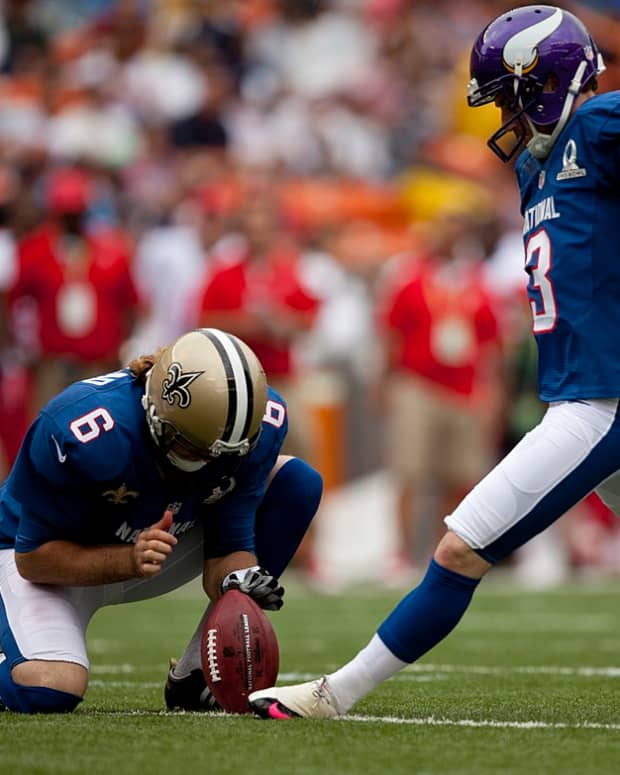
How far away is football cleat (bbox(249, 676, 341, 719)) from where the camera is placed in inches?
160

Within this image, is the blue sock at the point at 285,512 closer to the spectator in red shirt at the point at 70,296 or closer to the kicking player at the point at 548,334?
the kicking player at the point at 548,334

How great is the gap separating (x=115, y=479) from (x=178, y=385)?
30 centimetres

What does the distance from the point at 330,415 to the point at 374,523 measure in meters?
0.89

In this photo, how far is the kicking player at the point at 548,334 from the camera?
12.8ft

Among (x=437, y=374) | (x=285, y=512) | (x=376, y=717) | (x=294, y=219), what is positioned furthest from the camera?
(x=294, y=219)

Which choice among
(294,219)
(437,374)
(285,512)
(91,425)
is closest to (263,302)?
(437,374)

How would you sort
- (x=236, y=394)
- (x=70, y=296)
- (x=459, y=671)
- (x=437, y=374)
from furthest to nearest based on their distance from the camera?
1. (x=437, y=374)
2. (x=70, y=296)
3. (x=459, y=671)
4. (x=236, y=394)

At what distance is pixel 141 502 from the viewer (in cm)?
Result: 428

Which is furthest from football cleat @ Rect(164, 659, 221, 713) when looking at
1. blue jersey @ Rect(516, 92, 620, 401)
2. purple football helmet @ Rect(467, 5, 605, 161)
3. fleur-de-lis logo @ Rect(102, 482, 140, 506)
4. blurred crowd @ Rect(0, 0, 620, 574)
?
blurred crowd @ Rect(0, 0, 620, 574)

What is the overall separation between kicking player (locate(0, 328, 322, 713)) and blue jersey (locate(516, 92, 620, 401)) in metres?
0.75

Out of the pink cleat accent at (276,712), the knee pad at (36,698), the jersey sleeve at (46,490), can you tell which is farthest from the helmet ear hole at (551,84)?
the knee pad at (36,698)

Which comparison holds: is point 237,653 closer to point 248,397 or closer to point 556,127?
point 248,397

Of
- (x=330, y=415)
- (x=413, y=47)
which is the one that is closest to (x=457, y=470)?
(x=330, y=415)

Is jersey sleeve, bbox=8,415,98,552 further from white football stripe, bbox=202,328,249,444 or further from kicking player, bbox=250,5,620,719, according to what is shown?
kicking player, bbox=250,5,620,719
